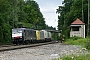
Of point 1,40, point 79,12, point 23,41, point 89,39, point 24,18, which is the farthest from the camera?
point 24,18

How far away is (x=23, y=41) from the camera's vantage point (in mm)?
43531

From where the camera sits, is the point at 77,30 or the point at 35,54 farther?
the point at 77,30

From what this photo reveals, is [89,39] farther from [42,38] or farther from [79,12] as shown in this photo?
[79,12]

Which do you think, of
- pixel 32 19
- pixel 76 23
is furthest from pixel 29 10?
pixel 76 23

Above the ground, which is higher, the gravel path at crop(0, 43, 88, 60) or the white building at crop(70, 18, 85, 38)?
the white building at crop(70, 18, 85, 38)

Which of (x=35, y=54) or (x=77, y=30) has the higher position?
(x=77, y=30)

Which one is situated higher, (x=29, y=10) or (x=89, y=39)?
(x=29, y=10)

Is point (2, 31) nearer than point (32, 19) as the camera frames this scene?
Yes

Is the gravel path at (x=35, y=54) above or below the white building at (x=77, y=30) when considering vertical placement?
below

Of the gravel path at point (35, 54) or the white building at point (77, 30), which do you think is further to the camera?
the white building at point (77, 30)

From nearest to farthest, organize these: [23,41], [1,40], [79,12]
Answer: [23,41], [1,40], [79,12]

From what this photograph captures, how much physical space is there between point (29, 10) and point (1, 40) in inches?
2438

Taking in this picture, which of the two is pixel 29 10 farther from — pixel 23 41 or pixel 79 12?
pixel 23 41

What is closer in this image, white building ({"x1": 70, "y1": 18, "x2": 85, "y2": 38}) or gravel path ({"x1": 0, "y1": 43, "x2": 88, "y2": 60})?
gravel path ({"x1": 0, "y1": 43, "x2": 88, "y2": 60})
